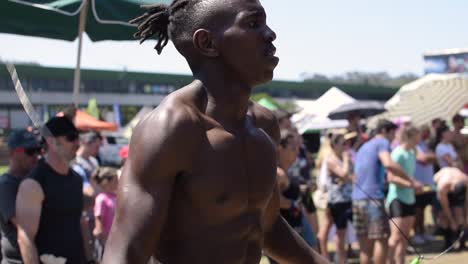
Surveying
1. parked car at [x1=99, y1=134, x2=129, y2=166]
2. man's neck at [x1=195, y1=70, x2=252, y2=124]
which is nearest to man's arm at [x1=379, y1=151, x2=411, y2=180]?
man's neck at [x1=195, y1=70, x2=252, y2=124]

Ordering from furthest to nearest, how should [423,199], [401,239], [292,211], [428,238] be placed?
[428,238] → [423,199] → [401,239] → [292,211]

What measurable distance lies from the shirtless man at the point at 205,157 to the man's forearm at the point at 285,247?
0.26m

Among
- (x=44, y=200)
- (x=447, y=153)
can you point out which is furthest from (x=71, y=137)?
(x=447, y=153)

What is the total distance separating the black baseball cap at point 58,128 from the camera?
443 centimetres

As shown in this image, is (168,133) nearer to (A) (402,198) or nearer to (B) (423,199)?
(A) (402,198)

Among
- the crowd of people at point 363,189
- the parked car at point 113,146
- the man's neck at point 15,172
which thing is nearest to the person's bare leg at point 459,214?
the crowd of people at point 363,189

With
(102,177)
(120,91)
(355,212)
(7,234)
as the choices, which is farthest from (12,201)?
(120,91)

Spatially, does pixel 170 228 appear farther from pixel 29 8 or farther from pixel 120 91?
pixel 120 91

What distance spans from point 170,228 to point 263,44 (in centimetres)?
59

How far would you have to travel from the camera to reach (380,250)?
24.5 ft

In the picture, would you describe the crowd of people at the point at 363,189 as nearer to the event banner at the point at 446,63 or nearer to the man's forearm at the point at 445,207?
the man's forearm at the point at 445,207

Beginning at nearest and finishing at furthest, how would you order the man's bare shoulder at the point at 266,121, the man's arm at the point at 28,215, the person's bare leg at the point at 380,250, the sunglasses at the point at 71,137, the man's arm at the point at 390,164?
the man's bare shoulder at the point at 266,121 < the man's arm at the point at 28,215 < the sunglasses at the point at 71,137 < the person's bare leg at the point at 380,250 < the man's arm at the point at 390,164

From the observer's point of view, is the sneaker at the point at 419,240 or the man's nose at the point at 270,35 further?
the sneaker at the point at 419,240

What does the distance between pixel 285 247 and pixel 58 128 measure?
96.6 inches
